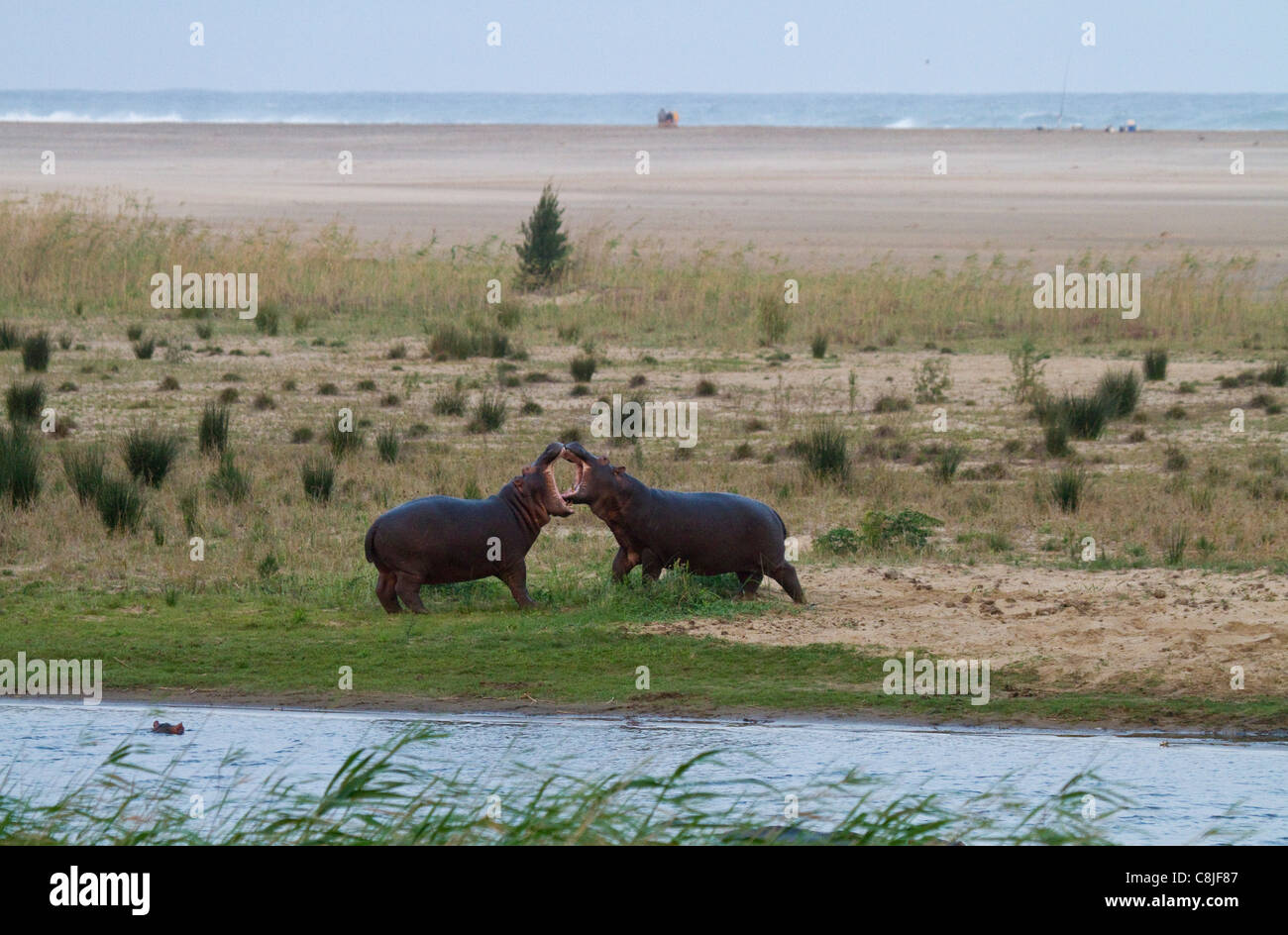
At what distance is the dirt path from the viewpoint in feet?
31.2

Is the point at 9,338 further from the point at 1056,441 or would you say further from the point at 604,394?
the point at 1056,441

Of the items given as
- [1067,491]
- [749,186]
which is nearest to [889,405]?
[1067,491]

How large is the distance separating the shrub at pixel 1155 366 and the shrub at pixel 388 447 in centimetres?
1008

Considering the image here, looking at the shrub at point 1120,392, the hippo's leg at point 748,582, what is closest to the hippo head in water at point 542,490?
the hippo's leg at point 748,582

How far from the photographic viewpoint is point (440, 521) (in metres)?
10.3

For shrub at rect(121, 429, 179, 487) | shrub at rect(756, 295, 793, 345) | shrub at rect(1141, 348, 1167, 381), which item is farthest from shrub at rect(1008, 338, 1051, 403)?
shrub at rect(121, 429, 179, 487)

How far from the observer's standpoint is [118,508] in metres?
13.2

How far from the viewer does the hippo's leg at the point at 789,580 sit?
10.7 metres

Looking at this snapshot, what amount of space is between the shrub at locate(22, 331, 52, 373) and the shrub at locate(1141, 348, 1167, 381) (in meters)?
13.9

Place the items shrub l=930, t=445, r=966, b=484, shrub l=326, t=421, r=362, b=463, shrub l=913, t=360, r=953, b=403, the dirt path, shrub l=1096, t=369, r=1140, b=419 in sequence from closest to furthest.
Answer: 1. the dirt path
2. shrub l=930, t=445, r=966, b=484
3. shrub l=326, t=421, r=362, b=463
4. shrub l=1096, t=369, r=1140, b=419
5. shrub l=913, t=360, r=953, b=403

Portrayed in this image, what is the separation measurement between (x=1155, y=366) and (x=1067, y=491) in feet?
26.0

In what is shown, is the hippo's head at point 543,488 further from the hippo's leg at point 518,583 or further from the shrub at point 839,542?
the shrub at point 839,542

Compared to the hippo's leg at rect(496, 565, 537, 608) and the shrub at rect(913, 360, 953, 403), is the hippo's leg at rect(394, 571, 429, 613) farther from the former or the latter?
the shrub at rect(913, 360, 953, 403)
